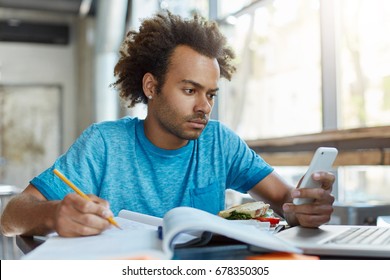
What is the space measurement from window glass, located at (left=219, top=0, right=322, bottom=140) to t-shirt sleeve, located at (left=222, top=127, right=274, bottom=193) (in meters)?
1.38

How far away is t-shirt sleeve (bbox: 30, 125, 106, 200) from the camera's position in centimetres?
121

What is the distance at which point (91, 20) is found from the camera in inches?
272

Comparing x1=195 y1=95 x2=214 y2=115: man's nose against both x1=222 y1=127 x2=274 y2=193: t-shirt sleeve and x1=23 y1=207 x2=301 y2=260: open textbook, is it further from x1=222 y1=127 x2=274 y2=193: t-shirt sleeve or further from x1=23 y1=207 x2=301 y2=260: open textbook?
x1=23 y1=207 x2=301 y2=260: open textbook

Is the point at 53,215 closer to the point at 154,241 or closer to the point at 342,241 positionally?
the point at 154,241

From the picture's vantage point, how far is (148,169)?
4.80 feet

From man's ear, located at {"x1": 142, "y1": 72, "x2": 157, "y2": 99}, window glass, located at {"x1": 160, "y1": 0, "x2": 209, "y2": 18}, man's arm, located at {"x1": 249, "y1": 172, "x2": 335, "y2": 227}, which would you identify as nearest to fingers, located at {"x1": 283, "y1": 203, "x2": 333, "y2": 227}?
man's arm, located at {"x1": 249, "y1": 172, "x2": 335, "y2": 227}

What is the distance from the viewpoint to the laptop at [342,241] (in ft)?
2.43

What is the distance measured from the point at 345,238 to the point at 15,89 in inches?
266

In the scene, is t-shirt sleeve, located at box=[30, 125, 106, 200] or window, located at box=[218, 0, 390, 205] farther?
window, located at box=[218, 0, 390, 205]

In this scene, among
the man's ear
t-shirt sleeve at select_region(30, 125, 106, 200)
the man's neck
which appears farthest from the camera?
the man's ear

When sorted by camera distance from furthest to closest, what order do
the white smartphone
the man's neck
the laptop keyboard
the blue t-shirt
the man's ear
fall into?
the man's ear < the man's neck < the blue t-shirt < the white smartphone < the laptop keyboard

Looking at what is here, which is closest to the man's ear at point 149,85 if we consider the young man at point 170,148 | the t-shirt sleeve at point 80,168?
the young man at point 170,148
